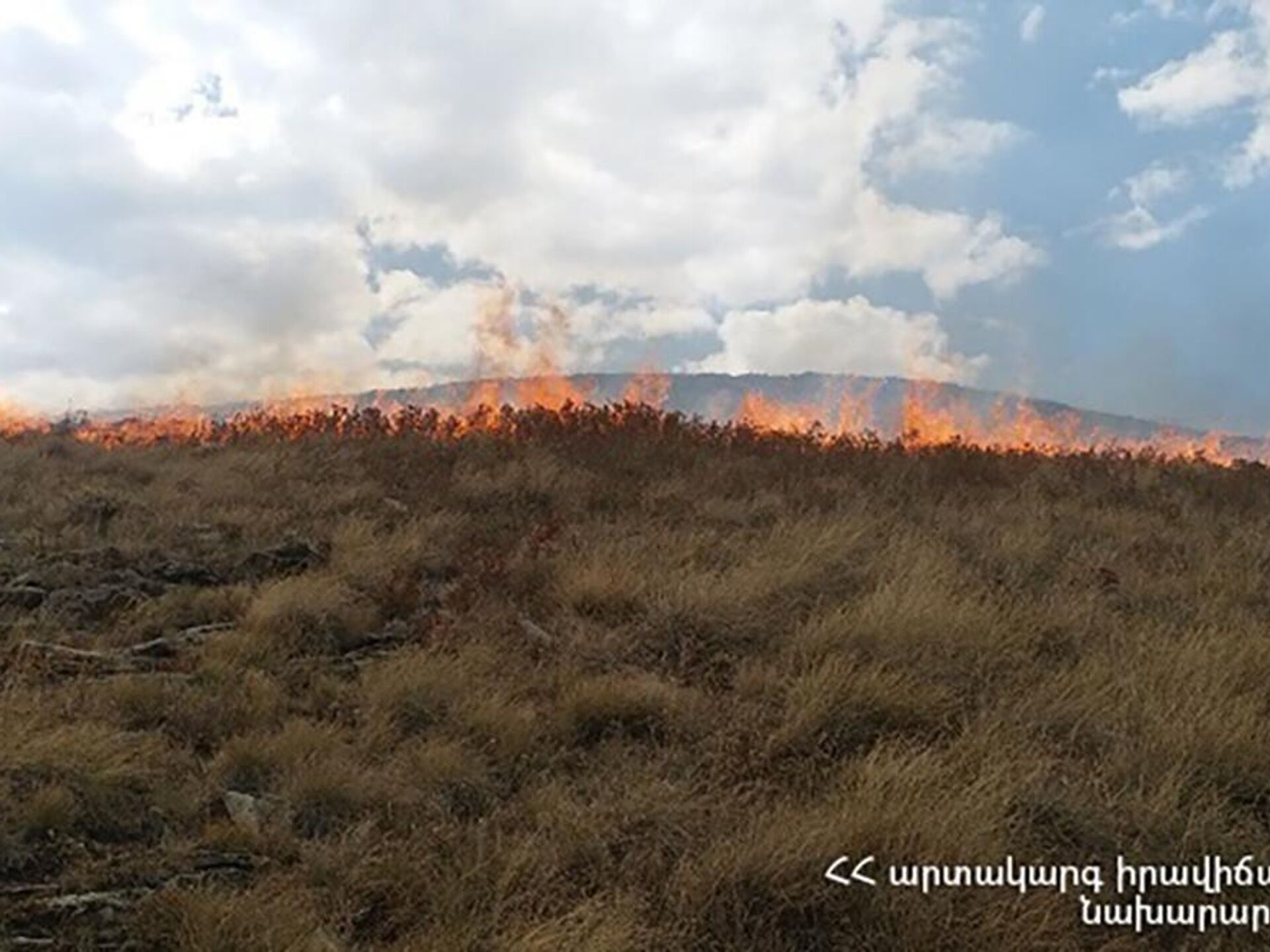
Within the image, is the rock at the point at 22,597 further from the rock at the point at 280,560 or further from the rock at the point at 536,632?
the rock at the point at 536,632

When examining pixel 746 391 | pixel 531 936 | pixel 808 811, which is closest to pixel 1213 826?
pixel 808 811

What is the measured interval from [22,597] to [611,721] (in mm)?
4657

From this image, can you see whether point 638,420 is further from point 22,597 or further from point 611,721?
point 611,721

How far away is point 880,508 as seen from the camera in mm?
9750

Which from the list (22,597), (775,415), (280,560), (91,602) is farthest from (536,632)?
(775,415)

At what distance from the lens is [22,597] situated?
717 cm

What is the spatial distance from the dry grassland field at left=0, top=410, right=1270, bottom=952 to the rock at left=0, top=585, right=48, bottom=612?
1.2 inches

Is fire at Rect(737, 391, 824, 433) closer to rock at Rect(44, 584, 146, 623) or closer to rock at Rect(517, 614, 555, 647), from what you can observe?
rock at Rect(517, 614, 555, 647)

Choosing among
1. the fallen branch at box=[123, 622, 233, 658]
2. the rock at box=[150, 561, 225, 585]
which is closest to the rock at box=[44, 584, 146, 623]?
the rock at box=[150, 561, 225, 585]

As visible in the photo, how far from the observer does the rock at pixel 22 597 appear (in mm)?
7082

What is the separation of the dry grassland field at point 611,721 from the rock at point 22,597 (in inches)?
1.2

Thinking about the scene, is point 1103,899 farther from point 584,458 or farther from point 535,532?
point 584,458

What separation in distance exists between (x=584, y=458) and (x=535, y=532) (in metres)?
3.08

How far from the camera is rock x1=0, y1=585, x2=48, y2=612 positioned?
708 centimetres
